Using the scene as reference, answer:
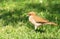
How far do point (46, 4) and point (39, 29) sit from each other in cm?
272

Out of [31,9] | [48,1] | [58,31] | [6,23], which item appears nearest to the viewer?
[58,31]

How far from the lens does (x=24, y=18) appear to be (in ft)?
32.2

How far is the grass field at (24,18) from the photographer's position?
8.32 meters

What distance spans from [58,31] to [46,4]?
294 centimetres

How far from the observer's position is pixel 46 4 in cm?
1134

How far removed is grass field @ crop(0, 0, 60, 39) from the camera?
8320mm

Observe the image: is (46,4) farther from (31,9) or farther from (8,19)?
(8,19)

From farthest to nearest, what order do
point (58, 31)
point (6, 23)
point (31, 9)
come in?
point (31, 9)
point (6, 23)
point (58, 31)

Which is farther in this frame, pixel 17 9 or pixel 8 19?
pixel 17 9

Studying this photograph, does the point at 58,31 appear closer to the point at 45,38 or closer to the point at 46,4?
the point at 45,38

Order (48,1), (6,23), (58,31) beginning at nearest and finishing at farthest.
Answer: (58,31) → (6,23) → (48,1)

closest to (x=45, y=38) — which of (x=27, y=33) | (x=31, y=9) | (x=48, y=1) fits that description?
(x=27, y=33)

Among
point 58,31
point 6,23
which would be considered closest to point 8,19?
point 6,23

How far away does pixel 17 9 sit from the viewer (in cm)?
1096
